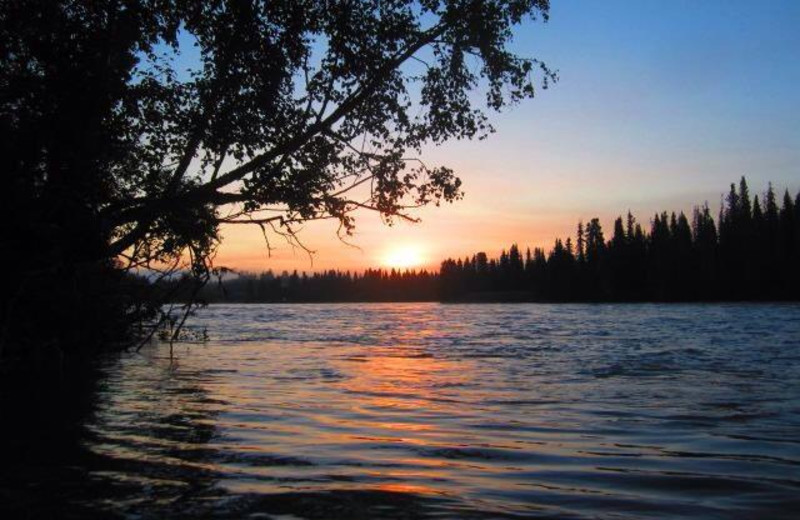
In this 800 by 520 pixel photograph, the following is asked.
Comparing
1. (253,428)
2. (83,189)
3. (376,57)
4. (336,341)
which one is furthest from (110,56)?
(336,341)

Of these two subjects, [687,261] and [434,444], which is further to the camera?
[687,261]

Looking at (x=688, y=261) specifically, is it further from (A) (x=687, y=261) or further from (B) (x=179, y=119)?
(B) (x=179, y=119)

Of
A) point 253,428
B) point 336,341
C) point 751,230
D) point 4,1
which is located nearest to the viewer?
point 253,428

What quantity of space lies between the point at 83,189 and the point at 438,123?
7.68 m

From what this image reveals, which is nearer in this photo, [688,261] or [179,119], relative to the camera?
[179,119]

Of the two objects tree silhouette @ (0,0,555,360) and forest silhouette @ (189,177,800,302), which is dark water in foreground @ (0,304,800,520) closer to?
tree silhouette @ (0,0,555,360)

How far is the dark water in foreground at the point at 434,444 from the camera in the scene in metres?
5.82

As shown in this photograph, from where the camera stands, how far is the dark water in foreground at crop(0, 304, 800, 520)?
5820 mm

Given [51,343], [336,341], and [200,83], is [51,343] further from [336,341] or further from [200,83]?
[336,341]

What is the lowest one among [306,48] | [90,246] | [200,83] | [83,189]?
[90,246]

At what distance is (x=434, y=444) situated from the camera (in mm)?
8500

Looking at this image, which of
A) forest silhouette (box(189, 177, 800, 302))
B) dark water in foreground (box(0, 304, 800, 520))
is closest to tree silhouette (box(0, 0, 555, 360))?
dark water in foreground (box(0, 304, 800, 520))

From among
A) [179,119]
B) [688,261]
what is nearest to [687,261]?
[688,261]

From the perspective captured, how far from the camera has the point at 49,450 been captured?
7.81m
